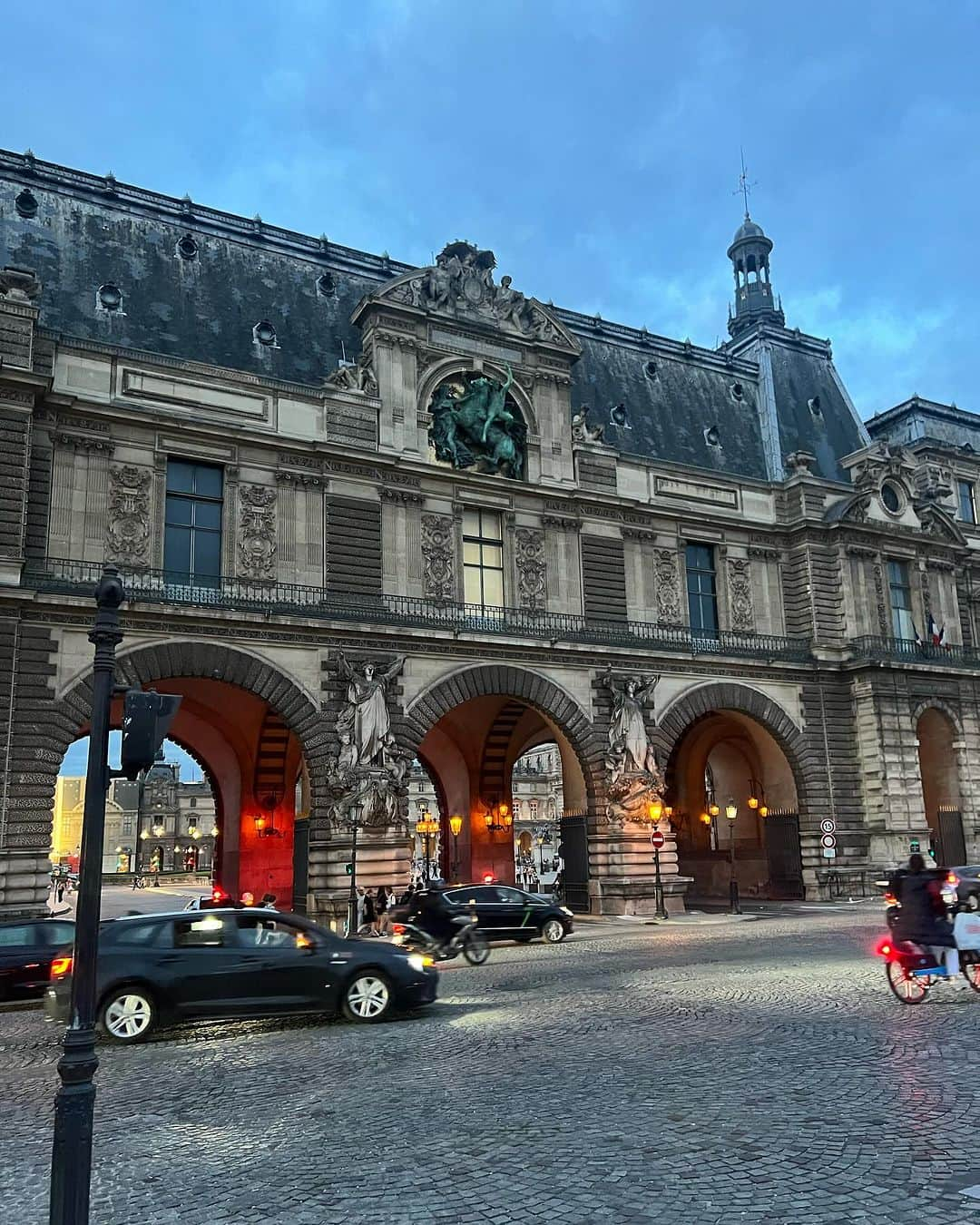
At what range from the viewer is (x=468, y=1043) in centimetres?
1273

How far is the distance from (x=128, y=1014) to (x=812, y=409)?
42461 mm

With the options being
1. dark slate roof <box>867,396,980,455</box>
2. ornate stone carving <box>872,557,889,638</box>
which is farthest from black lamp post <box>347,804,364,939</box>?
dark slate roof <box>867,396,980,455</box>

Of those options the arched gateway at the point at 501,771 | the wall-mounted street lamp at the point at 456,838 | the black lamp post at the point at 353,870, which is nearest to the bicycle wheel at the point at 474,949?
the black lamp post at the point at 353,870

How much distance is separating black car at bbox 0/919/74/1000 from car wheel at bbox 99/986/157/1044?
5.30 m

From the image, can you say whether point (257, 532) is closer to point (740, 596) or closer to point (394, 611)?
point (394, 611)

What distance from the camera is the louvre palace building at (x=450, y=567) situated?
96.6ft

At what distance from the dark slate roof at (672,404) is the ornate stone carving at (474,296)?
12.3 feet

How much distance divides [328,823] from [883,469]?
92.3ft

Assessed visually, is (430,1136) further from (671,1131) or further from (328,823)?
(328,823)

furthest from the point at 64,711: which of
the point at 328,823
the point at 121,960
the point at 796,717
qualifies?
the point at 796,717

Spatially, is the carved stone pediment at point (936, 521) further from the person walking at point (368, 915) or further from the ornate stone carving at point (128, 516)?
the ornate stone carving at point (128, 516)

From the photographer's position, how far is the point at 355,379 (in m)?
34.4

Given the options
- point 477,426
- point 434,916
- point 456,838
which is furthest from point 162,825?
point 434,916

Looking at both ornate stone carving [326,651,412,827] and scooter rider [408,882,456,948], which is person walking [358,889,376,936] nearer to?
ornate stone carving [326,651,412,827]
